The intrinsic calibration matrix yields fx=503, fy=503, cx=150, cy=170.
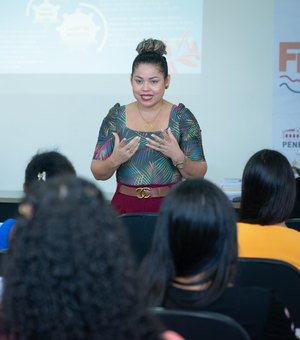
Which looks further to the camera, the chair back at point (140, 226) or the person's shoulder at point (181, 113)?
the person's shoulder at point (181, 113)

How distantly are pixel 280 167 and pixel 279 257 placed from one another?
317mm

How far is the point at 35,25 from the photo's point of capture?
13.8 ft

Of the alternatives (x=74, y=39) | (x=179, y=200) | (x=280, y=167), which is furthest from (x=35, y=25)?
(x=179, y=200)

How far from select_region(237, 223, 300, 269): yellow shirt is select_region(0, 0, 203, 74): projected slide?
9.04ft

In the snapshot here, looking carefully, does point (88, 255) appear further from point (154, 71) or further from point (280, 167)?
point (154, 71)

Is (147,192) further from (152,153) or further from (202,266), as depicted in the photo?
(202,266)

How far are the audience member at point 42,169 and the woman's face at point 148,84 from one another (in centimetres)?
76

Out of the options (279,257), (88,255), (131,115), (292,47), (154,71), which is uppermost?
(292,47)

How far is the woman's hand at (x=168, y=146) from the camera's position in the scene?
2410 mm

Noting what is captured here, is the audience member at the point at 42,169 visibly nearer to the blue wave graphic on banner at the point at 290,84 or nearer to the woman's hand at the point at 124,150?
the woman's hand at the point at 124,150

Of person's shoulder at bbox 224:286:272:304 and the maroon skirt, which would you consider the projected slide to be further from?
person's shoulder at bbox 224:286:272:304

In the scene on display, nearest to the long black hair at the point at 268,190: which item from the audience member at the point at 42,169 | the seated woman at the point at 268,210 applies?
the seated woman at the point at 268,210

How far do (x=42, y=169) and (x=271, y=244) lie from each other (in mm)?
921

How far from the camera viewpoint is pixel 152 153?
101 inches
